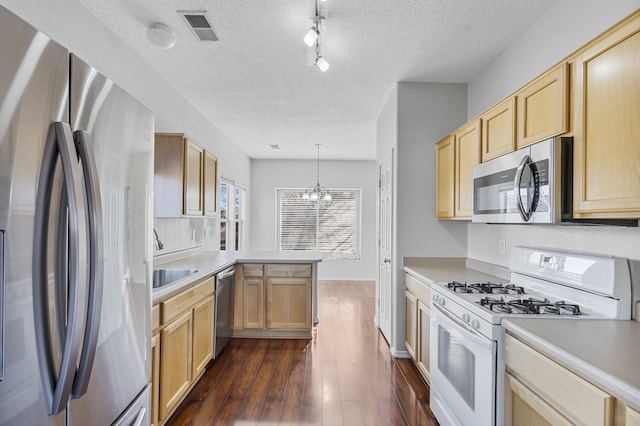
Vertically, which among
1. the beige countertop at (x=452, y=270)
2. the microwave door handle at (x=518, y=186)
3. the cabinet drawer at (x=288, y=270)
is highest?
the microwave door handle at (x=518, y=186)

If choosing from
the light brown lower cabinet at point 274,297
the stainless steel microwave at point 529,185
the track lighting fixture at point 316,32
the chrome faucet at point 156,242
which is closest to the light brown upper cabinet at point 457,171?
the stainless steel microwave at point 529,185

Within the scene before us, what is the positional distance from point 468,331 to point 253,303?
8.65ft

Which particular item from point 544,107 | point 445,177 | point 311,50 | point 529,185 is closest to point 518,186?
point 529,185

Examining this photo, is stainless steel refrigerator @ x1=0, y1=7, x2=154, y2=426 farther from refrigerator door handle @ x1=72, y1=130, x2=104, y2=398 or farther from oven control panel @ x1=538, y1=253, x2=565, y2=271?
oven control panel @ x1=538, y1=253, x2=565, y2=271

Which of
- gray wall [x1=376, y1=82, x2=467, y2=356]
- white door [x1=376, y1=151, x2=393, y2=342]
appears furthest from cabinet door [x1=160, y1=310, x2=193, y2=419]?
white door [x1=376, y1=151, x2=393, y2=342]

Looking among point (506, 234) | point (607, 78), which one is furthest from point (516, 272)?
point (607, 78)

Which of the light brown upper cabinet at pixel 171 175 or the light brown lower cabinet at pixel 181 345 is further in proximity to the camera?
the light brown upper cabinet at pixel 171 175

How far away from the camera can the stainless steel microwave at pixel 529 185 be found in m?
1.71

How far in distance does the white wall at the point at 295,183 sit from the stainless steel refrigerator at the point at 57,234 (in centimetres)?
686

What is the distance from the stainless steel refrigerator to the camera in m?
0.79

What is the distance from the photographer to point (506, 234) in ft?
9.33

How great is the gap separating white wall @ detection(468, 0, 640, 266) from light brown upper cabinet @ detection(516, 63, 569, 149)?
1.38 ft

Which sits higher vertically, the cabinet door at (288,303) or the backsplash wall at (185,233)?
the backsplash wall at (185,233)

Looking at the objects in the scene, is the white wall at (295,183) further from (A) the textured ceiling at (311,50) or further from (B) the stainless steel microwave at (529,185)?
(B) the stainless steel microwave at (529,185)
